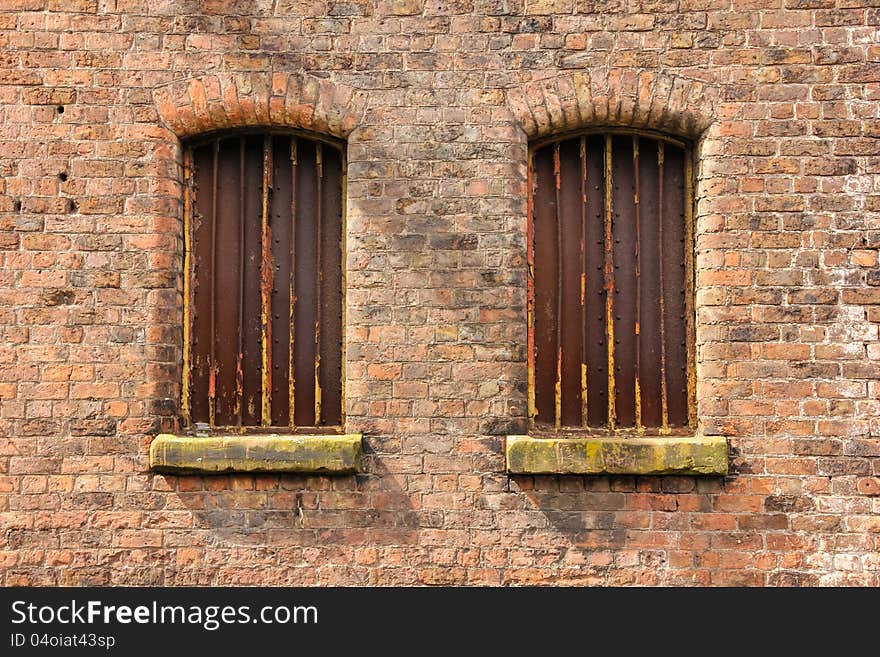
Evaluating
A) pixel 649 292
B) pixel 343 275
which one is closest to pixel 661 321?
pixel 649 292

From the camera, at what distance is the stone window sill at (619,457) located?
13.2 ft

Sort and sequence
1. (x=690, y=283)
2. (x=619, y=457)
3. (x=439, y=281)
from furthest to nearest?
1. (x=690, y=283)
2. (x=439, y=281)
3. (x=619, y=457)

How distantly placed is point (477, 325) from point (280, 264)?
117 centimetres

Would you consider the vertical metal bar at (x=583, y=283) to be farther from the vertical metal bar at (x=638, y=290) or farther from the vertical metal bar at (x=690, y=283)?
the vertical metal bar at (x=690, y=283)

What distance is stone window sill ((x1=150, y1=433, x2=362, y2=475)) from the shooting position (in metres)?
4.05

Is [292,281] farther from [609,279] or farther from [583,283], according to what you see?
[609,279]

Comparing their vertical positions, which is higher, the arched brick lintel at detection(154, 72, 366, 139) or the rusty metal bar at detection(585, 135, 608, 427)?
the arched brick lintel at detection(154, 72, 366, 139)

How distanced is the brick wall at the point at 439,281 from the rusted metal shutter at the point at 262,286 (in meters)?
0.19

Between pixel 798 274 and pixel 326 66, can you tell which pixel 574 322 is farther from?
pixel 326 66

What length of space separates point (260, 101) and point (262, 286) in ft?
3.30

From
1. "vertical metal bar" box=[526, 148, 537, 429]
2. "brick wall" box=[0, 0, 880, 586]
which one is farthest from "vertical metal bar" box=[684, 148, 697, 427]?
"vertical metal bar" box=[526, 148, 537, 429]

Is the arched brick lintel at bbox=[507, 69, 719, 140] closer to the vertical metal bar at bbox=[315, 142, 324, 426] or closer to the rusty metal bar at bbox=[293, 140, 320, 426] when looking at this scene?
the vertical metal bar at bbox=[315, 142, 324, 426]

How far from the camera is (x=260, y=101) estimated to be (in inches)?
164

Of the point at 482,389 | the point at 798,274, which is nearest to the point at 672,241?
the point at 798,274
